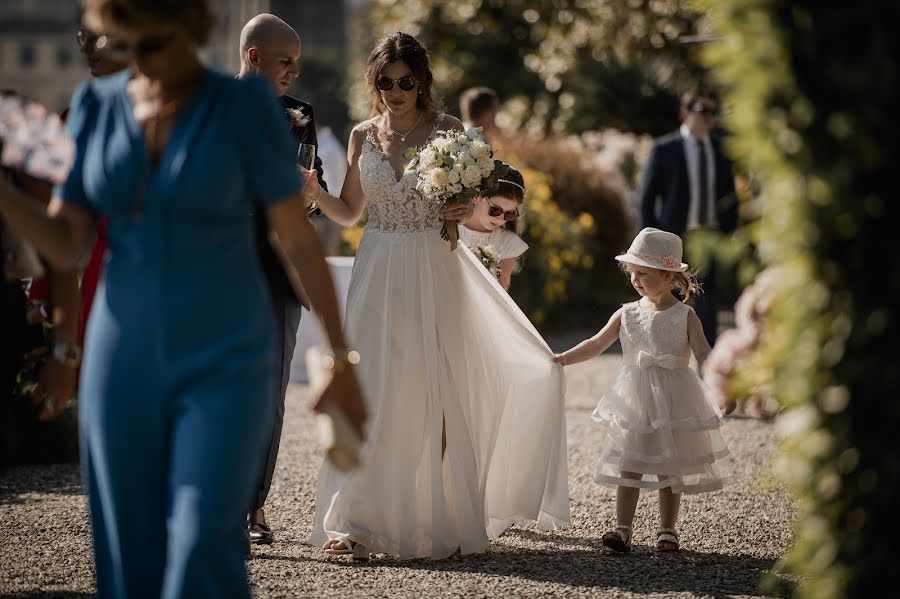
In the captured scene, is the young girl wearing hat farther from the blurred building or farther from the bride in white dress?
the blurred building

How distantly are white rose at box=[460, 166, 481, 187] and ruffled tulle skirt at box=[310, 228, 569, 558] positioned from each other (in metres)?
0.36

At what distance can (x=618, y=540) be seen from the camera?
5.84 meters

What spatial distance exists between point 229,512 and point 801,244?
1518 millimetres

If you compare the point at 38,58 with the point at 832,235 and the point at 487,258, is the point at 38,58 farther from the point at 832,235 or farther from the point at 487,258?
the point at 832,235

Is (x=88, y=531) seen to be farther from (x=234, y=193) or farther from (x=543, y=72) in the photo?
(x=543, y=72)

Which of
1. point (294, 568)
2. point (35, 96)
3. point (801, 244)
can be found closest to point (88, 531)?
point (294, 568)

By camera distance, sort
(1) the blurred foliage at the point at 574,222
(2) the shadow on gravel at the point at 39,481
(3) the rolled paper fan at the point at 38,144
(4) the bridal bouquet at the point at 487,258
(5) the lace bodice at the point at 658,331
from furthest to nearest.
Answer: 1. (1) the blurred foliage at the point at 574,222
2. (2) the shadow on gravel at the point at 39,481
3. (4) the bridal bouquet at the point at 487,258
4. (5) the lace bodice at the point at 658,331
5. (3) the rolled paper fan at the point at 38,144

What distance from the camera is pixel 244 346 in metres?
3.22

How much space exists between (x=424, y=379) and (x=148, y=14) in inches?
115

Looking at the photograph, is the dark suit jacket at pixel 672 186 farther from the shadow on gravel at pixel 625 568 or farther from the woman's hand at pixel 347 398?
the woman's hand at pixel 347 398

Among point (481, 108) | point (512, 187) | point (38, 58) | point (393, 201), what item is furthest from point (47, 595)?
point (38, 58)

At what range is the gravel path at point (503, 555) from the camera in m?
5.25

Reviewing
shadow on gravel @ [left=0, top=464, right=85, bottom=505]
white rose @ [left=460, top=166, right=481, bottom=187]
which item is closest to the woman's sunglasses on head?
white rose @ [left=460, top=166, right=481, bottom=187]

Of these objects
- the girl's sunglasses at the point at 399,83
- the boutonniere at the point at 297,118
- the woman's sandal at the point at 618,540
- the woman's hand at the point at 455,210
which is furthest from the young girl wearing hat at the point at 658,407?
the boutonniere at the point at 297,118
